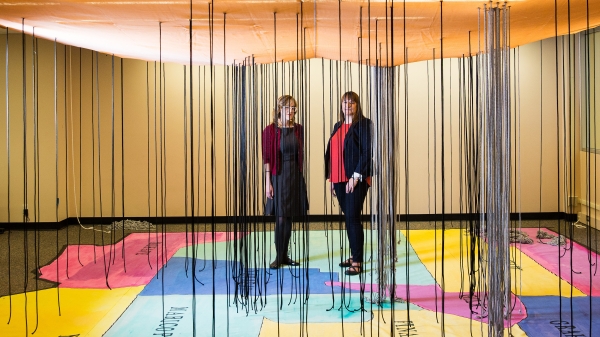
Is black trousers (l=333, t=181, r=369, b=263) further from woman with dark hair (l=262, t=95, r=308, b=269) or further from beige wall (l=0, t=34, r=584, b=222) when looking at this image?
beige wall (l=0, t=34, r=584, b=222)

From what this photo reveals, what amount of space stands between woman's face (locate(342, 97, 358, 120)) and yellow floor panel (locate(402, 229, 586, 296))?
3.28ft

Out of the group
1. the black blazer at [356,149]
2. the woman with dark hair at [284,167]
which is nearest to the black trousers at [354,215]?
the black blazer at [356,149]

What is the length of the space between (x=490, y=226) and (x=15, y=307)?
2913 mm

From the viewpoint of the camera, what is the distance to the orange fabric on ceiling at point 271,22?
2602mm

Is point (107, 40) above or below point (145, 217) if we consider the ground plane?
above

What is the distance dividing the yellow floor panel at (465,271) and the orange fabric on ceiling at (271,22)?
1.21 m

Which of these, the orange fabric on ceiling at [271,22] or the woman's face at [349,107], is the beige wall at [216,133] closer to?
the woman's face at [349,107]

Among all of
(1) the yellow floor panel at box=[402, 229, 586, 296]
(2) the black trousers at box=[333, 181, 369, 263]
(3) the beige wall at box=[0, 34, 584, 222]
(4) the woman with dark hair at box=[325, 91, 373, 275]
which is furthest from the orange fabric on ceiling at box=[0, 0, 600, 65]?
(3) the beige wall at box=[0, 34, 584, 222]

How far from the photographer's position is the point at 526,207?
7.33 m

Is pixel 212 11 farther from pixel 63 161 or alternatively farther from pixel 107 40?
pixel 63 161

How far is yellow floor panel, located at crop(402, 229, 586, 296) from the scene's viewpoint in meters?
4.13

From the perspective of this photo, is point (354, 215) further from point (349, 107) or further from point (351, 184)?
point (349, 107)

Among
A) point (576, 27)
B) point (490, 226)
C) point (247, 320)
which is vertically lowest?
point (247, 320)

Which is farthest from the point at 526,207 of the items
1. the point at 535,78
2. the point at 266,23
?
the point at 266,23
